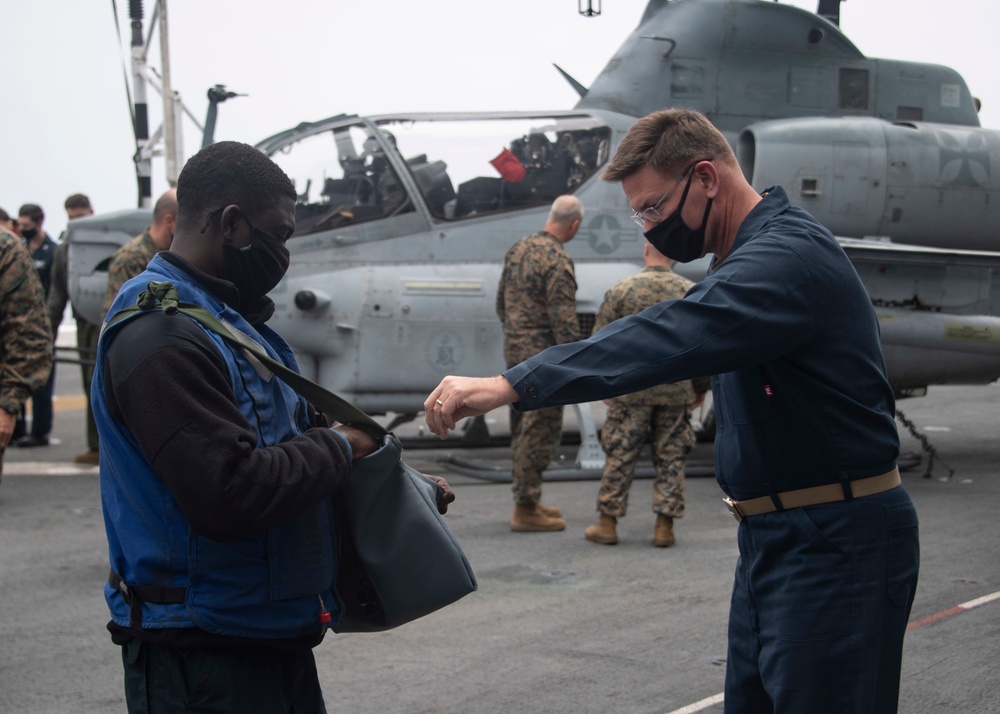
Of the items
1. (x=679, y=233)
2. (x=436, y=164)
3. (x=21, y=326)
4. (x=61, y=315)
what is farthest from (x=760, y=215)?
(x=61, y=315)

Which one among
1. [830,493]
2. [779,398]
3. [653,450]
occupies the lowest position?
[653,450]

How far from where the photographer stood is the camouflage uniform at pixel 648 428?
5.98m

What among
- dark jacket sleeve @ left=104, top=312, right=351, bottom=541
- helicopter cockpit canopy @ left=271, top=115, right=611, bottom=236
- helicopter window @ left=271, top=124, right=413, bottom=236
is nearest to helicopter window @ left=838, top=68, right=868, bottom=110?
helicopter cockpit canopy @ left=271, top=115, right=611, bottom=236

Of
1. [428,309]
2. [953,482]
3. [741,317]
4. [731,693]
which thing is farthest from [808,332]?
[953,482]

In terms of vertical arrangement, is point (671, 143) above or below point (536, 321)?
above

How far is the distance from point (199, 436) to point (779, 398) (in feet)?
3.82

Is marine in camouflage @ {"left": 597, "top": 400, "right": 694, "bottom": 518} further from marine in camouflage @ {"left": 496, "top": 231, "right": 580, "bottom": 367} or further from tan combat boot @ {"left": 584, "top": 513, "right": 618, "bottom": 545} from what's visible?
marine in camouflage @ {"left": 496, "top": 231, "right": 580, "bottom": 367}

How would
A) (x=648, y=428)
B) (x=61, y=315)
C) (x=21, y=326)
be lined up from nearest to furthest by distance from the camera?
1. (x=21, y=326)
2. (x=648, y=428)
3. (x=61, y=315)

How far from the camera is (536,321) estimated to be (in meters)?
6.49

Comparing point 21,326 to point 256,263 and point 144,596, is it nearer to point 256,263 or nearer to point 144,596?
point 256,263

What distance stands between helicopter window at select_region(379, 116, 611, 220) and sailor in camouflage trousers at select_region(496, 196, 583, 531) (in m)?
1.81

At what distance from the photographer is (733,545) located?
5.99 metres

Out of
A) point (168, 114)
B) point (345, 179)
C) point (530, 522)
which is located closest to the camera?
point (530, 522)

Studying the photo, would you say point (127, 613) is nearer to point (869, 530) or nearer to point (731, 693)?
point (731, 693)
